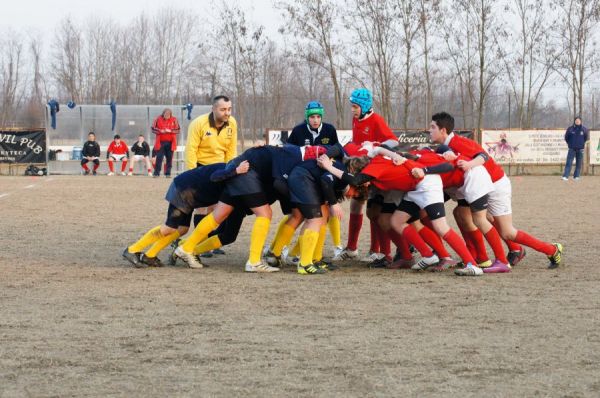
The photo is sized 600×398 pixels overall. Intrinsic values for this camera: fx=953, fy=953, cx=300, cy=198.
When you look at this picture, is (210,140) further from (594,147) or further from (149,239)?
(594,147)

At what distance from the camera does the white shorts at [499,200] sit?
9500 mm

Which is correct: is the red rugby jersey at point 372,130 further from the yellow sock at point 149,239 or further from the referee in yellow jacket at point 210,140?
the yellow sock at point 149,239

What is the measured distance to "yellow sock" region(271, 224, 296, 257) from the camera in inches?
392

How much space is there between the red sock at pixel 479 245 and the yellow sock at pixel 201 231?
102 inches

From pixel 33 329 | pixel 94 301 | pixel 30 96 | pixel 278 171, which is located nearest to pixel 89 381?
pixel 33 329

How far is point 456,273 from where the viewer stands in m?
9.23

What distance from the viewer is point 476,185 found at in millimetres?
9281

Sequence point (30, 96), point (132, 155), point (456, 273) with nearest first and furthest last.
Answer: point (456, 273) < point (132, 155) < point (30, 96)

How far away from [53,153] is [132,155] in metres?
2.86

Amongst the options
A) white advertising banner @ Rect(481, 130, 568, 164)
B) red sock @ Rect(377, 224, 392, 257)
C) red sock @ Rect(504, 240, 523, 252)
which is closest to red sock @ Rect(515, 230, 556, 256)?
red sock @ Rect(504, 240, 523, 252)

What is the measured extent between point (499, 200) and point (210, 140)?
3572 mm

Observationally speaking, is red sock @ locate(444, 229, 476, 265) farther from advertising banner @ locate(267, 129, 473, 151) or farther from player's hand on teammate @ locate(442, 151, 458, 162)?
advertising banner @ locate(267, 129, 473, 151)

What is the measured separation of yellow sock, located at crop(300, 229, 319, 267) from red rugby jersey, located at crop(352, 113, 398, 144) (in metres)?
1.68

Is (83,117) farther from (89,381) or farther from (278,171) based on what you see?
(89,381)
